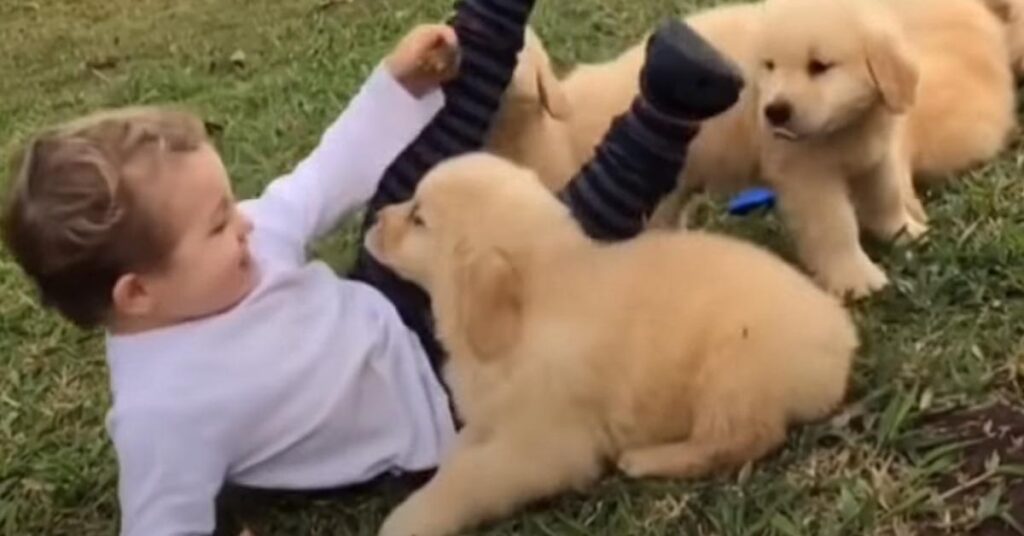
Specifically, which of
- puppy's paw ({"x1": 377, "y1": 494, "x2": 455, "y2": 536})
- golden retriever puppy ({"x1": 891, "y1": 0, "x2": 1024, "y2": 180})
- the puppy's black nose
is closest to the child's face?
puppy's paw ({"x1": 377, "y1": 494, "x2": 455, "y2": 536})

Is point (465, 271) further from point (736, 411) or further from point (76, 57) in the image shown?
point (76, 57)

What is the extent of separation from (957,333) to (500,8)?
105 cm

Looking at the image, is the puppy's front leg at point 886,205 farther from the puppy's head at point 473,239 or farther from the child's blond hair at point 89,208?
the child's blond hair at point 89,208

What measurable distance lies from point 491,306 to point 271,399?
16.7 inches

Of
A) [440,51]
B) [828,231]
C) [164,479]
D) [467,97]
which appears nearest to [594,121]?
[467,97]

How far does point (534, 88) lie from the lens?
13.8ft

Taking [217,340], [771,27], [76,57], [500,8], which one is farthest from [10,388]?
[76,57]

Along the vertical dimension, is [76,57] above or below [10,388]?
below

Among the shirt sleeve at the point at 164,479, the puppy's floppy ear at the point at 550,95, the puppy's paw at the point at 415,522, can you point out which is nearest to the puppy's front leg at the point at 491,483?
the puppy's paw at the point at 415,522

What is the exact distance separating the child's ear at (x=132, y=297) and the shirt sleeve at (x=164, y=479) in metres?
0.18

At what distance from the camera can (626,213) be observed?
11.2ft

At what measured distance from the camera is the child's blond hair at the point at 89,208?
3.09 metres

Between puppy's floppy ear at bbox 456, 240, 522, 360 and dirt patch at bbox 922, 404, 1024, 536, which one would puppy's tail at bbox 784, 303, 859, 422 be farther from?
puppy's floppy ear at bbox 456, 240, 522, 360

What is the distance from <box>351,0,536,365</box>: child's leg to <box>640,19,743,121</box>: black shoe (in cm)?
45
